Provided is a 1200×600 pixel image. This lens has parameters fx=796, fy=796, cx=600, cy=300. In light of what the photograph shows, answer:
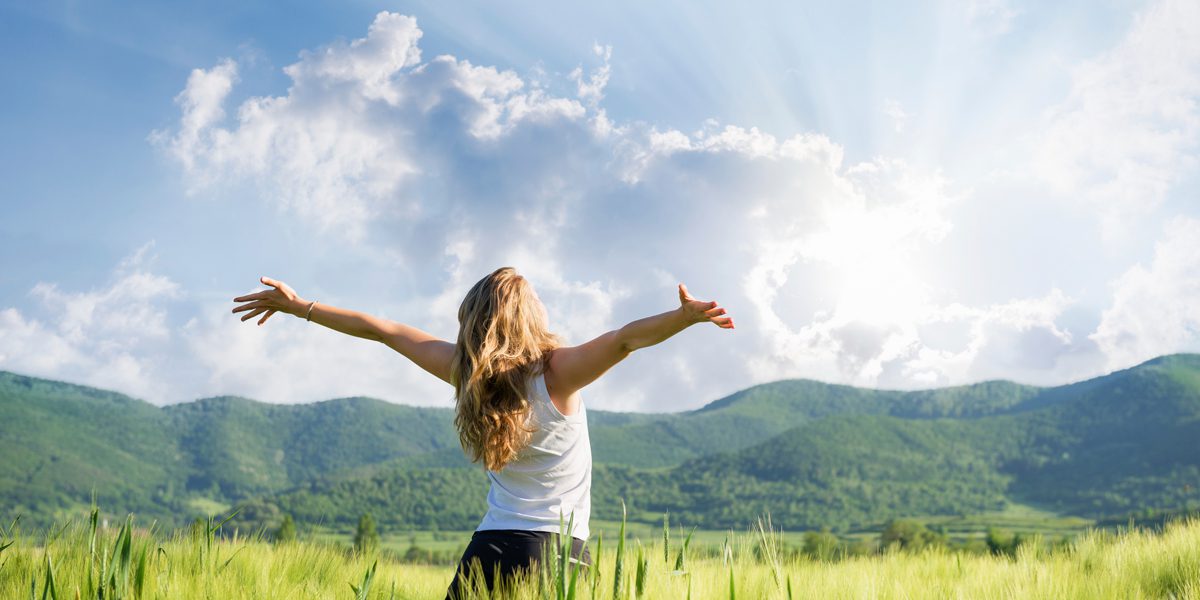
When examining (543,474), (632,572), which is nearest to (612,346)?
(543,474)

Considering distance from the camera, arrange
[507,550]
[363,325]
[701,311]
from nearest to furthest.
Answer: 1. [701,311]
2. [507,550]
3. [363,325]

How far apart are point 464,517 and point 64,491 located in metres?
104

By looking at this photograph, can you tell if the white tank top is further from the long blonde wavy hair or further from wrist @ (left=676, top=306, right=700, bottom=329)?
wrist @ (left=676, top=306, right=700, bottom=329)

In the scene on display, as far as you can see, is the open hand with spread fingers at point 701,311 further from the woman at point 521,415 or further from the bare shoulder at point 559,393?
the bare shoulder at point 559,393

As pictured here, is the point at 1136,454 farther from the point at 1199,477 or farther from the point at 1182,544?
the point at 1182,544

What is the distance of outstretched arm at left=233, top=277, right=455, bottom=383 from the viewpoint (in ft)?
14.4

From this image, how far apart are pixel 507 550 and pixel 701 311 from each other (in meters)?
1.43

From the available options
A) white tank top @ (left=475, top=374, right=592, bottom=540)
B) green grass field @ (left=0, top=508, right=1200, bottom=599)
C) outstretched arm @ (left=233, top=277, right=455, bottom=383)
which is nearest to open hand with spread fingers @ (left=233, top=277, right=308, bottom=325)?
outstretched arm @ (left=233, top=277, right=455, bottom=383)

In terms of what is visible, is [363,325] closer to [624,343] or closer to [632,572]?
[624,343]

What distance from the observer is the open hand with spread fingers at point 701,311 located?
10.6 feet

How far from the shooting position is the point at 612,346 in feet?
11.4

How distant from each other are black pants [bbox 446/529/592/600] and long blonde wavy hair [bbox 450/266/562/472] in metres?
0.32

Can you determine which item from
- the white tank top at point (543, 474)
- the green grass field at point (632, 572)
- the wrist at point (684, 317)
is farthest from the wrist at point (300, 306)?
the wrist at point (684, 317)

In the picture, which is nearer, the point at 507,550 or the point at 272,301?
the point at 507,550
